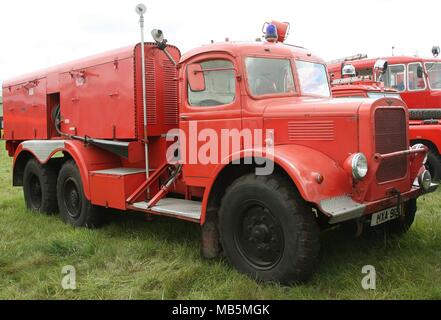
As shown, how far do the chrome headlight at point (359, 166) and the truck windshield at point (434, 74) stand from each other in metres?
7.46

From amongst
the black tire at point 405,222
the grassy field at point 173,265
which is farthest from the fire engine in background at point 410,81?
the black tire at point 405,222

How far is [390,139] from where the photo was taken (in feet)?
14.3

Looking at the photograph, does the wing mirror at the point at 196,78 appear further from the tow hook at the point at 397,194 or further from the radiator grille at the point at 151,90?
the tow hook at the point at 397,194

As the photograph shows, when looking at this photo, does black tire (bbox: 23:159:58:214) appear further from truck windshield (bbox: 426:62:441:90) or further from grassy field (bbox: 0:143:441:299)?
truck windshield (bbox: 426:62:441:90)

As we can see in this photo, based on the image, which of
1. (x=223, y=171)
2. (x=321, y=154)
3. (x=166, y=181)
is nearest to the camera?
(x=321, y=154)

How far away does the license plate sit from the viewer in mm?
4219

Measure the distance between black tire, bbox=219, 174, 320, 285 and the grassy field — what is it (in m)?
0.15

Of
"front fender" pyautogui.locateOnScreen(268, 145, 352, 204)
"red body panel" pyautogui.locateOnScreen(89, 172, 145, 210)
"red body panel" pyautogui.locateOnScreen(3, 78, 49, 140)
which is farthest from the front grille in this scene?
"red body panel" pyautogui.locateOnScreen(3, 78, 49, 140)

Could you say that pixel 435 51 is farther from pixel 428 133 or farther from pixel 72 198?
pixel 72 198

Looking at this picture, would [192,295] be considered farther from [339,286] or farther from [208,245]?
[339,286]
